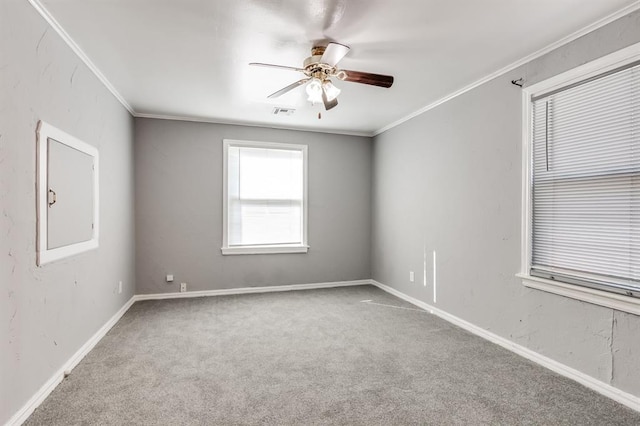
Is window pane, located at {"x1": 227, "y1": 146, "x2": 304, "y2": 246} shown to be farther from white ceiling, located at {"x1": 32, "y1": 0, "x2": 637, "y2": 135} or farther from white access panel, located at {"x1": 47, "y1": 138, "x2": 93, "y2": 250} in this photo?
white access panel, located at {"x1": 47, "y1": 138, "x2": 93, "y2": 250}

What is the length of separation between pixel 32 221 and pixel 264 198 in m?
3.13

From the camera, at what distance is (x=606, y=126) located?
2273mm

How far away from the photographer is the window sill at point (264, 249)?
189 inches

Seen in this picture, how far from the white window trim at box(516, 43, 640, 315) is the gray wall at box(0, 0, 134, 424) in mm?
3477

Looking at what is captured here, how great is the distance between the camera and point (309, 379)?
2.40 metres

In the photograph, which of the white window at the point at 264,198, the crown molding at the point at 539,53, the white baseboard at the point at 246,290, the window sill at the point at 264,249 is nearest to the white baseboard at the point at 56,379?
the white baseboard at the point at 246,290

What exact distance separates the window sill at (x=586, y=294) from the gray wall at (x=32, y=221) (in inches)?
137

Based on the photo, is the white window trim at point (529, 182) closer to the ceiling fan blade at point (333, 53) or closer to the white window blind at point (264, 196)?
the ceiling fan blade at point (333, 53)

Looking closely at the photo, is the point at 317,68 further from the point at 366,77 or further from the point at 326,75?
A: the point at 366,77

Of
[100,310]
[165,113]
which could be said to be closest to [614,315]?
[100,310]

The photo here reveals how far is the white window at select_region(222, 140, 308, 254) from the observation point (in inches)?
191

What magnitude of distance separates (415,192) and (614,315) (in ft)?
8.03

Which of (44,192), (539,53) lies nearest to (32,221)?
(44,192)

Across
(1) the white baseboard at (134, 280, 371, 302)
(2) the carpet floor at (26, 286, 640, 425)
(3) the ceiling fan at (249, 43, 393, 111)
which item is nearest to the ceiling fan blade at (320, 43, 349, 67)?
(3) the ceiling fan at (249, 43, 393, 111)
